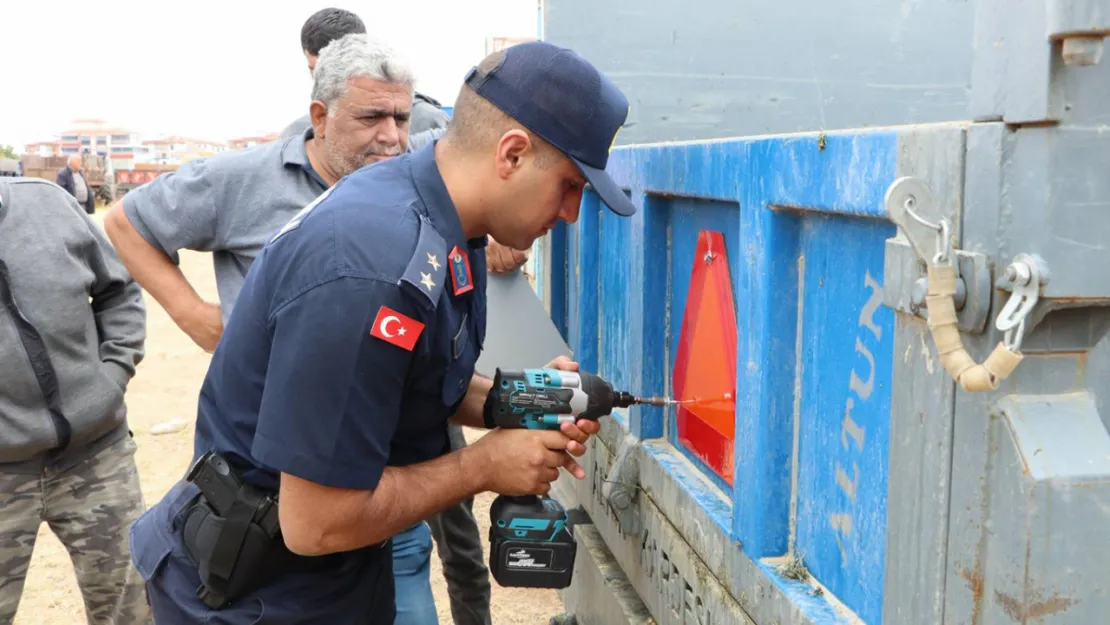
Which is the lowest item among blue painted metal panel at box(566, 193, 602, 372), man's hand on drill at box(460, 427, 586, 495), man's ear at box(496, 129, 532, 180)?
man's hand on drill at box(460, 427, 586, 495)

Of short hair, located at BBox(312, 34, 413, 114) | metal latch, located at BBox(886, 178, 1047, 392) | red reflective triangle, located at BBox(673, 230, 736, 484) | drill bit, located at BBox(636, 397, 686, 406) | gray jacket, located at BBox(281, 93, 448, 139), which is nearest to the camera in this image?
metal latch, located at BBox(886, 178, 1047, 392)

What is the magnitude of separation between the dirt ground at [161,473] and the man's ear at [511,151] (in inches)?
117

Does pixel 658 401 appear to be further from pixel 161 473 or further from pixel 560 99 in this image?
pixel 161 473

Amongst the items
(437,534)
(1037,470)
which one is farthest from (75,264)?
(1037,470)

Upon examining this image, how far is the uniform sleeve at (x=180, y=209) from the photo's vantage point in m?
3.01

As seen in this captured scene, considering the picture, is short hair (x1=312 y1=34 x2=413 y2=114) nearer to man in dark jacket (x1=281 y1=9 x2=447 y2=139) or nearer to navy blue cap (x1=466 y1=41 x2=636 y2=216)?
man in dark jacket (x1=281 y1=9 x2=447 y2=139)

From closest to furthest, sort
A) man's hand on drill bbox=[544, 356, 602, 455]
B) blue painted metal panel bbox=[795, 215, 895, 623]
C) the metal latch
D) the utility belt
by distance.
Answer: the metal latch
blue painted metal panel bbox=[795, 215, 895, 623]
the utility belt
man's hand on drill bbox=[544, 356, 602, 455]

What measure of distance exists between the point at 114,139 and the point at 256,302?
81.9m

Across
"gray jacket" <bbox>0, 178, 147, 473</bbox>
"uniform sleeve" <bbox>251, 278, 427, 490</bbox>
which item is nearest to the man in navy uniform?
"uniform sleeve" <bbox>251, 278, 427, 490</bbox>

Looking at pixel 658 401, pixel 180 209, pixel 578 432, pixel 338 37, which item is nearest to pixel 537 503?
pixel 578 432

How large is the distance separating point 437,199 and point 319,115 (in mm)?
1297

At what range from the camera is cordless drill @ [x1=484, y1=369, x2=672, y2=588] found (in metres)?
2.20

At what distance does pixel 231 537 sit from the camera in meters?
1.97

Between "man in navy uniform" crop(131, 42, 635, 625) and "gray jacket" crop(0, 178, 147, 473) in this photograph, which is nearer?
"man in navy uniform" crop(131, 42, 635, 625)
